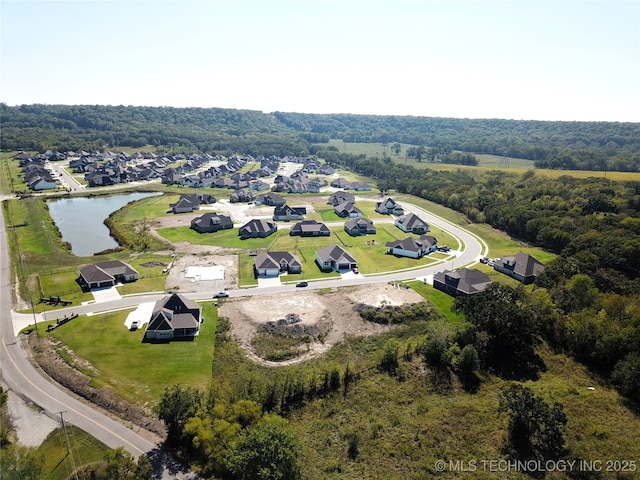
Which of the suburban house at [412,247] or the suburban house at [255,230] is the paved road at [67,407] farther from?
the suburban house at [412,247]

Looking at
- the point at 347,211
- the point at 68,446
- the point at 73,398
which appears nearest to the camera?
the point at 68,446

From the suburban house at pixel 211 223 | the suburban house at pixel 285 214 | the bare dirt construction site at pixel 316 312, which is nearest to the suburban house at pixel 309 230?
the suburban house at pixel 285 214

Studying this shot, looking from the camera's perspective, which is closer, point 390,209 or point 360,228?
point 360,228

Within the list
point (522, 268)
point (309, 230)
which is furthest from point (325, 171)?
point (522, 268)

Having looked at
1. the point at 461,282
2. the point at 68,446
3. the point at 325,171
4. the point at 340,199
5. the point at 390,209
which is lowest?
the point at 68,446

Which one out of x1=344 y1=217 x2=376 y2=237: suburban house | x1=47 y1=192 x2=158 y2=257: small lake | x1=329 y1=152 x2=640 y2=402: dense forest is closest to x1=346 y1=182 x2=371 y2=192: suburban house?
x1=329 y1=152 x2=640 y2=402: dense forest

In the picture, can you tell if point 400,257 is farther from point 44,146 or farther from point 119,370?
point 44,146

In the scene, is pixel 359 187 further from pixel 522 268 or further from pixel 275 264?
pixel 275 264

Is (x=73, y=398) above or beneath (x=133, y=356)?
beneath
